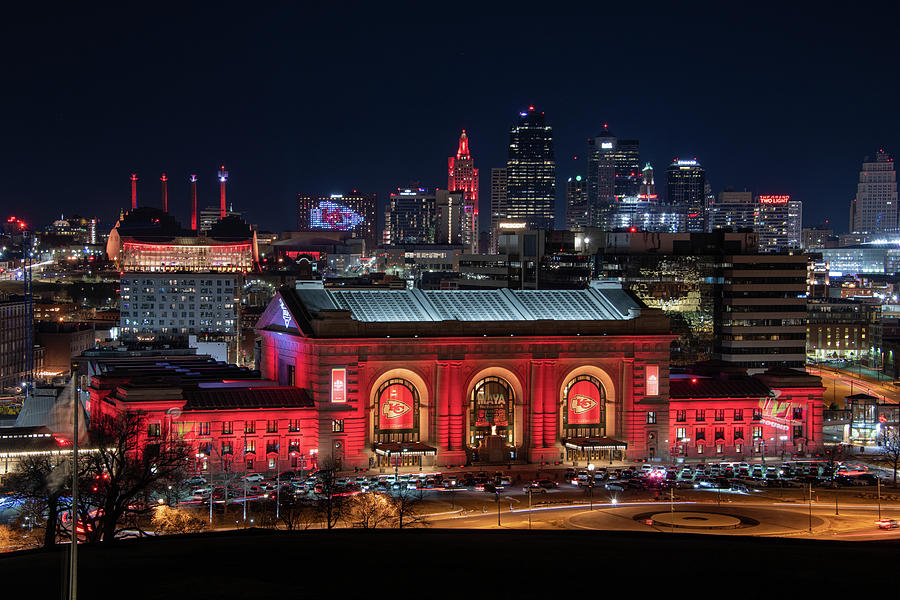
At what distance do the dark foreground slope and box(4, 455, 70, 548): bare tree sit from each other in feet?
49.8

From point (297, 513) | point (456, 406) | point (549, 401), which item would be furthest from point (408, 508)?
point (549, 401)

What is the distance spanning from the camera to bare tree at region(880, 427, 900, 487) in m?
126

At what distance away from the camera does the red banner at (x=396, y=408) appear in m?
121

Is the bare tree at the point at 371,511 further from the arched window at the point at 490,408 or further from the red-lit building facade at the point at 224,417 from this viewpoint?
the arched window at the point at 490,408

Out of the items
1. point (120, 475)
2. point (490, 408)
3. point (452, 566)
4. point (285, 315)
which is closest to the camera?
point (452, 566)

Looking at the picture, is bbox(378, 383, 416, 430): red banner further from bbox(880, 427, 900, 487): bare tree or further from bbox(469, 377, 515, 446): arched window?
bbox(880, 427, 900, 487): bare tree

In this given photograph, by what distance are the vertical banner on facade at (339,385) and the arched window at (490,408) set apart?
13109 millimetres

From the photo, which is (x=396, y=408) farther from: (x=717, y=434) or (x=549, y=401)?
(x=717, y=434)

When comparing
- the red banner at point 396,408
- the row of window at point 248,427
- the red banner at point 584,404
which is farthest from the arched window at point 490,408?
the row of window at point 248,427

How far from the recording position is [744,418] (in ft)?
430

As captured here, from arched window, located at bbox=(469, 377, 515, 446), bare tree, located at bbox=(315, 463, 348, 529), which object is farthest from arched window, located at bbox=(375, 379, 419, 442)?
bare tree, located at bbox=(315, 463, 348, 529)

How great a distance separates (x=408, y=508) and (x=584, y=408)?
36281 millimetres

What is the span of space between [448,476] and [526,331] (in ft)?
55.8

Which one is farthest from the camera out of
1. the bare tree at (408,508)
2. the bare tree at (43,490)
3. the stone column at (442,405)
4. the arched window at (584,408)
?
the arched window at (584,408)
